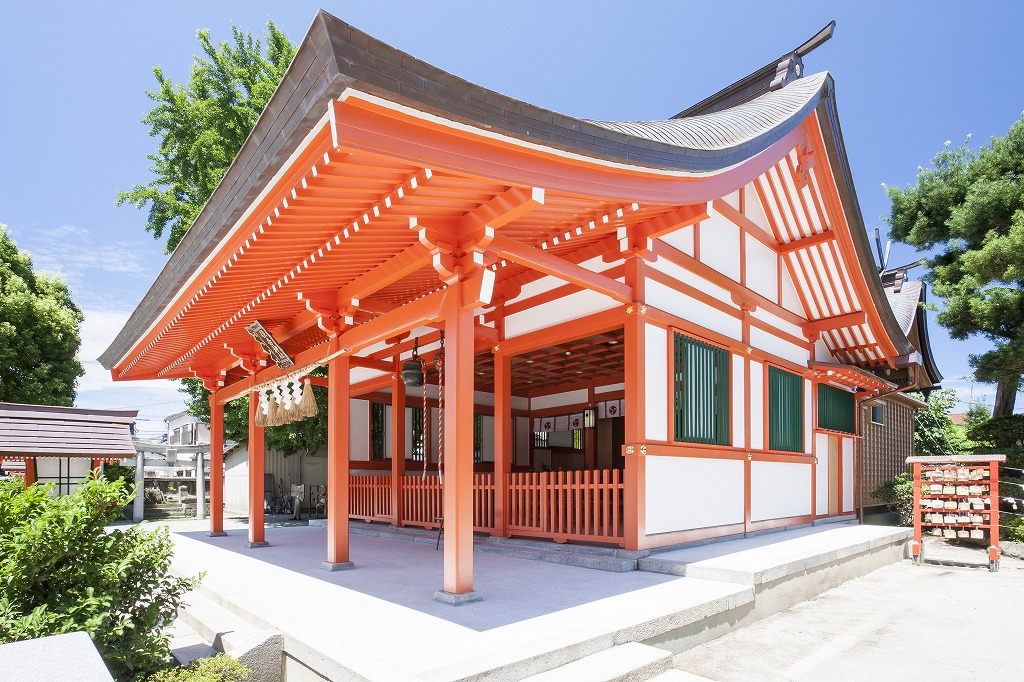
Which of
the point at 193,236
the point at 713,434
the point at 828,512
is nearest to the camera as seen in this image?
the point at 193,236

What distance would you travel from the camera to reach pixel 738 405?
8.70m

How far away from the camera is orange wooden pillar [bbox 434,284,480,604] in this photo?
16.2 ft

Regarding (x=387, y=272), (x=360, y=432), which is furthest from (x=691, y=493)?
(x=360, y=432)

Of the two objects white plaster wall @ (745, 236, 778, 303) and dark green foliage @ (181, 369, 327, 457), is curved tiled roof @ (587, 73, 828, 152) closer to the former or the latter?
white plaster wall @ (745, 236, 778, 303)

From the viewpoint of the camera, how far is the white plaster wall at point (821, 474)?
1135cm

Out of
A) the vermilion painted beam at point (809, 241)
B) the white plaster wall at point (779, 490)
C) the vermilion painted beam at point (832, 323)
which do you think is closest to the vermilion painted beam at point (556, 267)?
the white plaster wall at point (779, 490)

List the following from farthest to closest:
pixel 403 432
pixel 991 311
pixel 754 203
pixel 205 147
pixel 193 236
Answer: pixel 205 147 < pixel 991 311 < pixel 403 432 < pixel 754 203 < pixel 193 236

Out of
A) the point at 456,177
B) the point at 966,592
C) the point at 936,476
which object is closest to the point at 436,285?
the point at 456,177

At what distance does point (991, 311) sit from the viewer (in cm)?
1438

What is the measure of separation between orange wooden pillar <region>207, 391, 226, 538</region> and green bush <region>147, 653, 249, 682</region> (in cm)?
A: 691

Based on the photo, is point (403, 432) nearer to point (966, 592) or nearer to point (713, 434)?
point (713, 434)

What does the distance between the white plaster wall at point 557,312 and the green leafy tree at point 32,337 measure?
51.2 feet

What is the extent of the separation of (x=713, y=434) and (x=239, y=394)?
6.76m

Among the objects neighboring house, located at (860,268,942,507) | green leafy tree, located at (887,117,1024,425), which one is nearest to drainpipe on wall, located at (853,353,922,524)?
neighboring house, located at (860,268,942,507)
